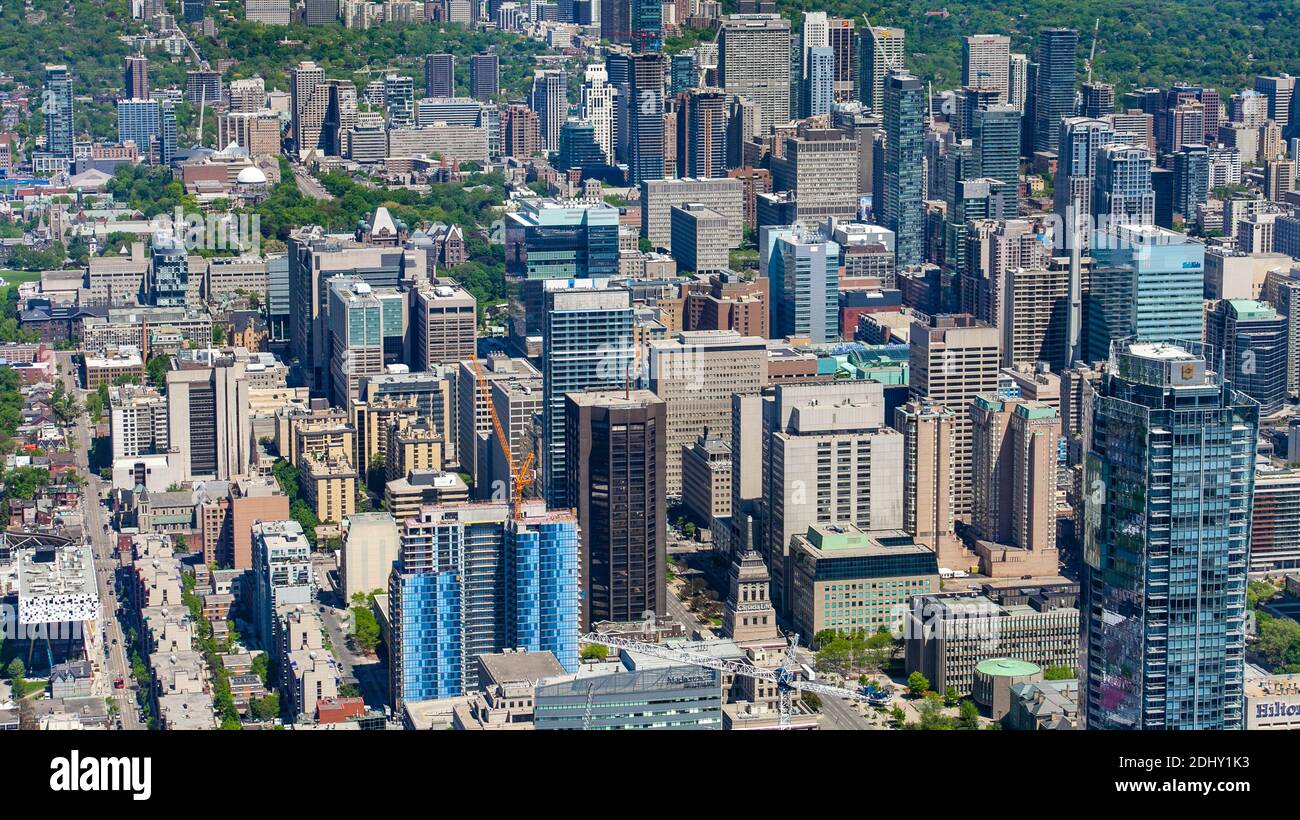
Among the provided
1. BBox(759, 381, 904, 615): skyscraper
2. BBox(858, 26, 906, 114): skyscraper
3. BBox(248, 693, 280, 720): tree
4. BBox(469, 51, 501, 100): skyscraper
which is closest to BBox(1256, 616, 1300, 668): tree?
BBox(759, 381, 904, 615): skyscraper

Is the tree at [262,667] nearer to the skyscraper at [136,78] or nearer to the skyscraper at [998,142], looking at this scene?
the skyscraper at [998,142]

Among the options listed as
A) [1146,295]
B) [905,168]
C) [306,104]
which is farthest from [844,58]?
[1146,295]

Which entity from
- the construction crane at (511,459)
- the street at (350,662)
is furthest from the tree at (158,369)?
the street at (350,662)

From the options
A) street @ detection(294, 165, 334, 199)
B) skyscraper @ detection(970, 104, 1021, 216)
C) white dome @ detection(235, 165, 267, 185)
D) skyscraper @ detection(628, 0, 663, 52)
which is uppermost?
skyscraper @ detection(628, 0, 663, 52)

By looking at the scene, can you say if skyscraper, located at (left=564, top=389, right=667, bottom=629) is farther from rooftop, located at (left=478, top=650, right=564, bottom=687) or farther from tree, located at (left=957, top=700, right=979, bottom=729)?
tree, located at (left=957, top=700, right=979, bottom=729)

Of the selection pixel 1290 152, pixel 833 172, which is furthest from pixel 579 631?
pixel 1290 152
